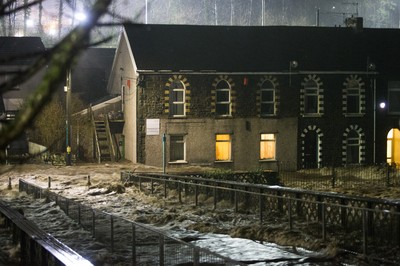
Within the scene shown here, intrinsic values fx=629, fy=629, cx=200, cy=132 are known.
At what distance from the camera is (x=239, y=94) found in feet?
136

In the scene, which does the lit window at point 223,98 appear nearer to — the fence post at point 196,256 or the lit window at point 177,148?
the lit window at point 177,148

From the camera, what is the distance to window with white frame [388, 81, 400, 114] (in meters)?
43.8

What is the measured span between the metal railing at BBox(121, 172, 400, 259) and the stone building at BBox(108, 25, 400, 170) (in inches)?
635

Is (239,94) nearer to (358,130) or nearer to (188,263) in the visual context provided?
(358,130)

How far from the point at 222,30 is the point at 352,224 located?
30322mm

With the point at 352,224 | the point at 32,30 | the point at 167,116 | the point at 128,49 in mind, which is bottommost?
the point at 352,224

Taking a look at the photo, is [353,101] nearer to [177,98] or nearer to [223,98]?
[223,98]

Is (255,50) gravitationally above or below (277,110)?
above

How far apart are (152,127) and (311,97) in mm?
11198

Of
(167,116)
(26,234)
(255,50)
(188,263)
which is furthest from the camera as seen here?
(255,50)

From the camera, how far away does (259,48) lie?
43312 millimetres

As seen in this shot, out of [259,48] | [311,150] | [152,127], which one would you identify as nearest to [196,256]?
[152,127]

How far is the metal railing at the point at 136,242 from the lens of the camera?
32.0 ft

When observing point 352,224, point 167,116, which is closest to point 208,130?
point 167,116
